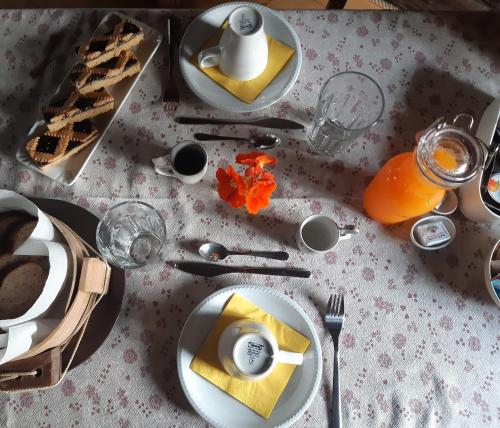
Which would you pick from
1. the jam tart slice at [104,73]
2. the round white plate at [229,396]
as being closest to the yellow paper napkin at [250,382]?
the round white plate at [229,396]

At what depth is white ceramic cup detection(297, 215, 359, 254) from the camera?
0.85 meters

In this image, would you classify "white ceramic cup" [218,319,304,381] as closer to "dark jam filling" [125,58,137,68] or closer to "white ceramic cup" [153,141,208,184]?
"white ceramic cup" [153,141,208,184]

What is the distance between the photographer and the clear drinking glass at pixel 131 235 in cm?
81

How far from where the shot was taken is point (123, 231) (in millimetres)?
880

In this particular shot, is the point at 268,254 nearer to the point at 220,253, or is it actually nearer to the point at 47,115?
the point at 220,253

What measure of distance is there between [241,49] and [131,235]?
1.38 ft

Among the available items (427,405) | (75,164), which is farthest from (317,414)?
(75,164)

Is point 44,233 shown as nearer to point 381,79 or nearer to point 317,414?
point 317,414

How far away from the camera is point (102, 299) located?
82 cm

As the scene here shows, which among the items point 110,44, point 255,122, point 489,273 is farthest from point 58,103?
point 489,273

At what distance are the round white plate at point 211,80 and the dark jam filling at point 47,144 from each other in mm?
289

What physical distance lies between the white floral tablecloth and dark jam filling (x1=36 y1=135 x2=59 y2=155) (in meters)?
0.06

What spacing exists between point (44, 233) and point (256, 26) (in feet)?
1.70

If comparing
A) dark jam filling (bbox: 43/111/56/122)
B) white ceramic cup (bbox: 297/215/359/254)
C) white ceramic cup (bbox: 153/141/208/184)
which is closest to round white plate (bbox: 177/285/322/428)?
white ceramic cup (bbox: 297/215/359/254)
